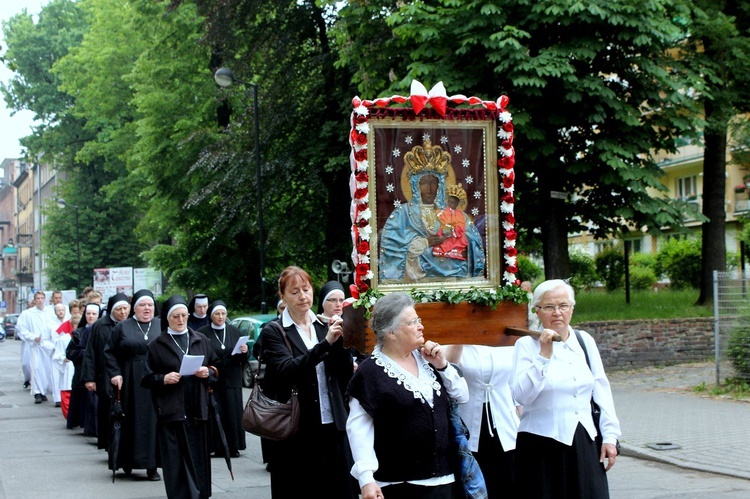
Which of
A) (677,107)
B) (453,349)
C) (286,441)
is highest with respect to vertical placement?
(677,107)

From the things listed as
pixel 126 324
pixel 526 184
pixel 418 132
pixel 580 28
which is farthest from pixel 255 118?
pixel 418 132

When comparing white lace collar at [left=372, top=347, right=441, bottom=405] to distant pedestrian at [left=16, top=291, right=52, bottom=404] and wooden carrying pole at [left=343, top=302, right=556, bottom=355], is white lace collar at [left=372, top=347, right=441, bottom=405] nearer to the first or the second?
wooden carrying pole at [left=343, top=302, right=556, bottom=355]

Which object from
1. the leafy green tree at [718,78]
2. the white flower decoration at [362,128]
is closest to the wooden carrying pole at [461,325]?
the white flower decoration at [362,128]

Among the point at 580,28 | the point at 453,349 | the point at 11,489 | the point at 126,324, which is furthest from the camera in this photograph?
the point at 580,28

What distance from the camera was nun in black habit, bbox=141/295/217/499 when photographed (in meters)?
9.00

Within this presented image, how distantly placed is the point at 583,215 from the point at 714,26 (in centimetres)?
489

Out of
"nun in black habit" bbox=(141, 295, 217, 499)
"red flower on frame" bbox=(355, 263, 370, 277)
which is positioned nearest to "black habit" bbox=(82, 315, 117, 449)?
"nun in black habit" bbox=(141, 295, 217, 499)

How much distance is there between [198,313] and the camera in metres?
13.1

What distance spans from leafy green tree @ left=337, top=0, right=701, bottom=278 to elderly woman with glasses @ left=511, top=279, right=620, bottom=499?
13377mm

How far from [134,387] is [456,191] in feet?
21.3

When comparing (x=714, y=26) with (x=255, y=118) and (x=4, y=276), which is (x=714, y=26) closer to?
(x=255, y=118)

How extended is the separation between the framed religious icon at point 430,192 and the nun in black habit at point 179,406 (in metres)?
3.37

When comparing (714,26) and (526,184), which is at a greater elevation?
(714,26)

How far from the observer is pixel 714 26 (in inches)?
849
